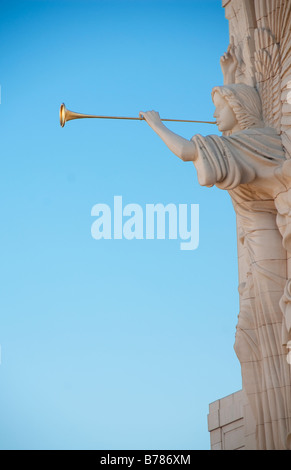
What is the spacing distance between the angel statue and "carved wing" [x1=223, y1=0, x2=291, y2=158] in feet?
0.48

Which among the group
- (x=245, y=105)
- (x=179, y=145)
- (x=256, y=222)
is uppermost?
(x=245, y=105)

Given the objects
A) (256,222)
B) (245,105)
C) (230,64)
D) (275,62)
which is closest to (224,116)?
(245,105)

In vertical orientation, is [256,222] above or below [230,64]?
below

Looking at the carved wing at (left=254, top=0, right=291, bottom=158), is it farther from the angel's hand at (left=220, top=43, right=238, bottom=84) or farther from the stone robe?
the angel's hand at (left=220, top=43, right=238, bottom=84)

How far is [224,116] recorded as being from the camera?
15.5m

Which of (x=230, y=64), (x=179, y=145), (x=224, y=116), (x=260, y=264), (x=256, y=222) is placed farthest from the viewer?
(x=230, y=64)

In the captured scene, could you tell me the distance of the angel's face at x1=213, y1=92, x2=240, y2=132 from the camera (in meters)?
15.4

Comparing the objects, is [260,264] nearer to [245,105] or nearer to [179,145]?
[179,145]

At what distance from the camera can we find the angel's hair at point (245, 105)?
15.3 m

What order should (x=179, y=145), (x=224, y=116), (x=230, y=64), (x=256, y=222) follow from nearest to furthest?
(x=179, y=145) → (x=256, y=222) → (x=224, y=116) → (x=230, y=64)

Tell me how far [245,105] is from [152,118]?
50.2 inches

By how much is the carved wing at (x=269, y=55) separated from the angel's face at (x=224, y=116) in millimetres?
446
